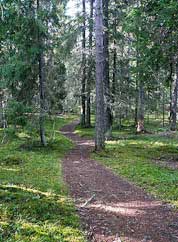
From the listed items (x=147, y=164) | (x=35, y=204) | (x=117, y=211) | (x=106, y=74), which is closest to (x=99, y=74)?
(x=106, y=74)

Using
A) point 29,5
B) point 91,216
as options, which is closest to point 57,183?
point 91,216

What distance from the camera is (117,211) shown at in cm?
826

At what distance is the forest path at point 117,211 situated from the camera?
6800mm

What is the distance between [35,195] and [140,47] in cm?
872

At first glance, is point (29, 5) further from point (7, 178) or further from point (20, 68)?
point (7, 178)

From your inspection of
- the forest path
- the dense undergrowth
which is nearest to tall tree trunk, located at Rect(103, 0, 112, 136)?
the dense undergrowth

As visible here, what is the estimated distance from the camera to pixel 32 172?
13.3 metres

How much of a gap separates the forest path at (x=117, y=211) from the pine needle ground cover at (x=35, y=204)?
361 millimetres

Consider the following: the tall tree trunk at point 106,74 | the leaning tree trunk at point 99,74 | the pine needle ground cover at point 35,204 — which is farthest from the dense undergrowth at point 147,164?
the tall tree trunk at point 106,74

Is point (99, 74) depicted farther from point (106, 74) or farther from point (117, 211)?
point (117, 211)

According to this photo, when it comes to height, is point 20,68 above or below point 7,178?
above

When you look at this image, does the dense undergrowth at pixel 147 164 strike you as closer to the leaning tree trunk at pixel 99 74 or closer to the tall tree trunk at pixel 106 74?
the leaning tree trunk at pixel 99 74

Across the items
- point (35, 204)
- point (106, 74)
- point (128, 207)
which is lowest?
point (128, 207)

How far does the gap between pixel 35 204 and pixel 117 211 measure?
200cm
